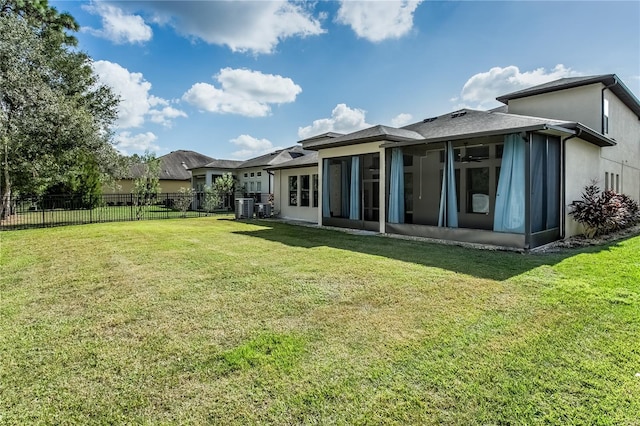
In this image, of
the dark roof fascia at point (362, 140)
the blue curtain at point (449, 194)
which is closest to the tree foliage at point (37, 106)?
the dark roof fascia at point (362, 140)

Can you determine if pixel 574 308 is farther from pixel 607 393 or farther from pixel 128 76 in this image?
pixel 128 76

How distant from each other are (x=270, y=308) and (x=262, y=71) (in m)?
16.5

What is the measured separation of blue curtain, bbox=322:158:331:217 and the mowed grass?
24.1 ft

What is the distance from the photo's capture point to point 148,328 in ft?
12.7

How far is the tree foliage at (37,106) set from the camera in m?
12.8

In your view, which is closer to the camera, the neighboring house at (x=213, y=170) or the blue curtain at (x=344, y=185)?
the blue curtain at (x=344, y=185)

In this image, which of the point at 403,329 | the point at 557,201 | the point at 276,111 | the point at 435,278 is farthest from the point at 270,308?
the point at 276,111

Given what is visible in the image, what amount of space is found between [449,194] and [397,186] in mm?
1874

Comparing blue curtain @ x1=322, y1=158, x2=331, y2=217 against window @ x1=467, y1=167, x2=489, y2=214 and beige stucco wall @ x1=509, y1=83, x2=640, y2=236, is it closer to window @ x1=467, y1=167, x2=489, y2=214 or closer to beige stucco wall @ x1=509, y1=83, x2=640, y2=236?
window @ x1=467, y1=167, x2=489, y2=214

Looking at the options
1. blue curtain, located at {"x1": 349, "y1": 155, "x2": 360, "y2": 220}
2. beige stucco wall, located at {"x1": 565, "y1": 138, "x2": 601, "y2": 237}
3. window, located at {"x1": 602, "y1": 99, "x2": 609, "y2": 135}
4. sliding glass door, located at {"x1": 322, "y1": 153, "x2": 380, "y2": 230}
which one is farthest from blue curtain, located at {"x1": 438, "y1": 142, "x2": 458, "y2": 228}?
window, located at {"x1": 602, "y1": 99, "x2": 609, "y2": 135}

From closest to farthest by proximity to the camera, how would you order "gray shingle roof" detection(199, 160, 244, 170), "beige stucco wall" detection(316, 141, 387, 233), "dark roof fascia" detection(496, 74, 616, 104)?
"beige stucco wall" detection(316, 141, 387, 233)
"dark roof fascia" detection(496, 74, 616, 104)
"gray shingle roof" detection(199, 160, 244, 170)

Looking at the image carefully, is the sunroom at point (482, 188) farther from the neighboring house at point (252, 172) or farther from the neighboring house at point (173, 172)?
the neighboring house at point (173, 172)

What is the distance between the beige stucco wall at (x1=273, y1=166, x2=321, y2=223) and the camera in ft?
54.3

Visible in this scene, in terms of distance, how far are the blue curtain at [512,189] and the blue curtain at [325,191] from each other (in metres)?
6.60
